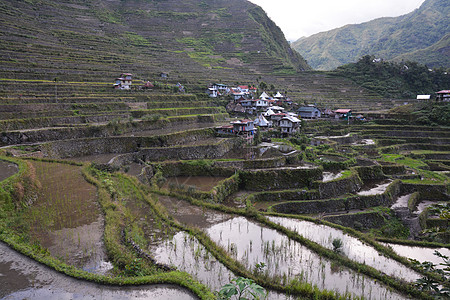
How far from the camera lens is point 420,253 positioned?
11.3m

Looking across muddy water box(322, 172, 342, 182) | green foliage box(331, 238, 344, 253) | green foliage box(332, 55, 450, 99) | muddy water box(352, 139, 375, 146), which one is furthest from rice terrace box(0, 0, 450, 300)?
green foliage box(332, 55, 450, 99)

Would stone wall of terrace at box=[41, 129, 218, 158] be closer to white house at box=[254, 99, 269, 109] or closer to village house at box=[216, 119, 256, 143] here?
village house at box=[216, 119, 256, 143]

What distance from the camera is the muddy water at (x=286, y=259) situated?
8359mm

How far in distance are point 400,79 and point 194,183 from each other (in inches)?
2276

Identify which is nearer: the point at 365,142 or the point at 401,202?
the point at 401,202

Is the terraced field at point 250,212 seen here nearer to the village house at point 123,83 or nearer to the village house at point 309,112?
the village house at point 123,83

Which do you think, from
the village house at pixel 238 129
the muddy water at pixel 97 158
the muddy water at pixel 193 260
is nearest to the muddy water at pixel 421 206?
the village house at pixel 238 129

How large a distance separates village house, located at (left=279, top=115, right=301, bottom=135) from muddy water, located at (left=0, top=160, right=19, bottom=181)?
26094 millimetres

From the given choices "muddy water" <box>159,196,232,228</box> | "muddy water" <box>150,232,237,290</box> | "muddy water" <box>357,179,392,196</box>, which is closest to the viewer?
"muddy water" <box>150,232,237,290</box>

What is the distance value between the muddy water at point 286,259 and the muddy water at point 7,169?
29.1ft

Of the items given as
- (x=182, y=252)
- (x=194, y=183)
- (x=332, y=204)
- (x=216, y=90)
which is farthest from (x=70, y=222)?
(x=216, y=90)

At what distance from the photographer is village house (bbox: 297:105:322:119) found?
1670 inches

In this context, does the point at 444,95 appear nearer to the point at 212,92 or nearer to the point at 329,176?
the point at 212,92

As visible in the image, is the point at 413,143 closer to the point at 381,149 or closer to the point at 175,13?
the point at 381,149
